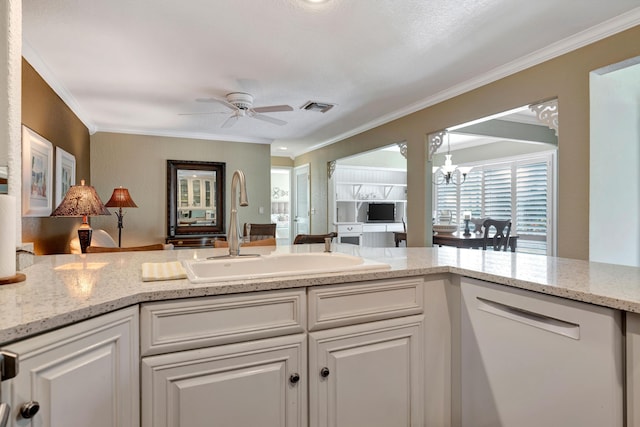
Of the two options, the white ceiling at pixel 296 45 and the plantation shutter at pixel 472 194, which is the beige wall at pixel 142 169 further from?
the plantation shutter at pixel 472 194

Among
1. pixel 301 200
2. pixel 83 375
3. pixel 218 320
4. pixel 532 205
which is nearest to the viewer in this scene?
pixel 83 375

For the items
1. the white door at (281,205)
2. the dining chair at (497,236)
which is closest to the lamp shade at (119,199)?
the white door at (281,205)

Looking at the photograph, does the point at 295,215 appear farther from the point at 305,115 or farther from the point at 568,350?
the point at 568,350

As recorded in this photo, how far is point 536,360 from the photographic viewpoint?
4.03 ft

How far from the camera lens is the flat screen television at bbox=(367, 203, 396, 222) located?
23.2 feet

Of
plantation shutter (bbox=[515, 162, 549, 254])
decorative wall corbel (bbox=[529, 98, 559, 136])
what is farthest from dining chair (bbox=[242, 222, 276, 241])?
plantation shutter (bbox=[515, 162, 549, 254])

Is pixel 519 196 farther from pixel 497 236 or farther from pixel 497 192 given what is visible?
pixel 497 236

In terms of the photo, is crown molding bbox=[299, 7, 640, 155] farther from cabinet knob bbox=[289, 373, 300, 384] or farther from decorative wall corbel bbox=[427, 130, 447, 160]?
cabinet knob bbox=[289, 373, 300, 384]

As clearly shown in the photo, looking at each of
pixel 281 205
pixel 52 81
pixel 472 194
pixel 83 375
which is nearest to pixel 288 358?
pixel 83 375

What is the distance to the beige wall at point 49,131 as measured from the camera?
8.73ft

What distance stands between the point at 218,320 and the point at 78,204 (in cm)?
232

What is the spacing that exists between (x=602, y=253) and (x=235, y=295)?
101 inches

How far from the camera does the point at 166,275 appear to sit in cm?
125

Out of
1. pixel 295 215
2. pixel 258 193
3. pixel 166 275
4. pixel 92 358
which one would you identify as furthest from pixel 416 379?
pixel 295 215
